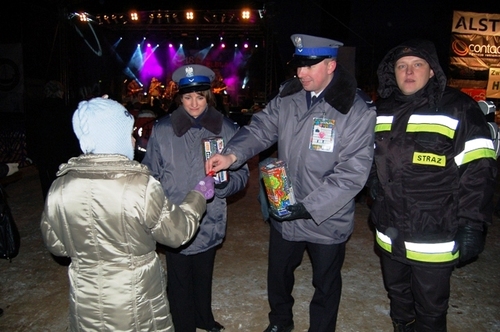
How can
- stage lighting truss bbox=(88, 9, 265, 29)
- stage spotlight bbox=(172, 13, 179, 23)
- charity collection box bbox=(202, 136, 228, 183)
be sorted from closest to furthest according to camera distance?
1. charity collection box bbox=(202, 136, 228, 183)
2. stage lighting truss bbox=(88, 9, 265, 29)
3. stage spotlight bbox=(172, 13, 179, 23)

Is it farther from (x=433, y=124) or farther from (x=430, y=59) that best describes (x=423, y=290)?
(x=430, y=59)

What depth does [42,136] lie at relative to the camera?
4.84 m

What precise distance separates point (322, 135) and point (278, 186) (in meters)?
0.45

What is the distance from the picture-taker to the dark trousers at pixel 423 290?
2.45 m

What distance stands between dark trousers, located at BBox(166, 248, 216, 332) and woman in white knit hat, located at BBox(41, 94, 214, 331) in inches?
29.9

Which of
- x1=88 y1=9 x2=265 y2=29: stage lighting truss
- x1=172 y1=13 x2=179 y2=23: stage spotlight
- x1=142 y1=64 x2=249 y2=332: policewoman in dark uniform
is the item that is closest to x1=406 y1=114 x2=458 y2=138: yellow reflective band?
x1=142 y1=64 x2=249 y2=332: policewoman in dark uniform

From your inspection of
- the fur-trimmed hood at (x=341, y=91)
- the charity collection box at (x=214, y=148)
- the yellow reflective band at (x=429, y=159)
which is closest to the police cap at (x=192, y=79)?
the charity collection box at (x=214, y=148)

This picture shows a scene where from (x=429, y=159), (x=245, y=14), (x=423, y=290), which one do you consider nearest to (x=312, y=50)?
(x=429, y=159)

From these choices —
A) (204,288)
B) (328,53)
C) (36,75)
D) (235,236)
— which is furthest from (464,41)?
(36,75)

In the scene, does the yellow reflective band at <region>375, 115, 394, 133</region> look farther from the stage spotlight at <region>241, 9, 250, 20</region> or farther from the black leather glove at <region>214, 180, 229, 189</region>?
the stage spotlight at <region>241, 9, 250, 20</region>

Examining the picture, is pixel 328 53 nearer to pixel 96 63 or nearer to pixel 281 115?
pixel 281 115

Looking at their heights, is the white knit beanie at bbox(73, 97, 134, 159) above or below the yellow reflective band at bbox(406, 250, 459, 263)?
above

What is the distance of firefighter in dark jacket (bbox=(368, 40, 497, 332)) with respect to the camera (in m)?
2.31

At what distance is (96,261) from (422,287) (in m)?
2.04
